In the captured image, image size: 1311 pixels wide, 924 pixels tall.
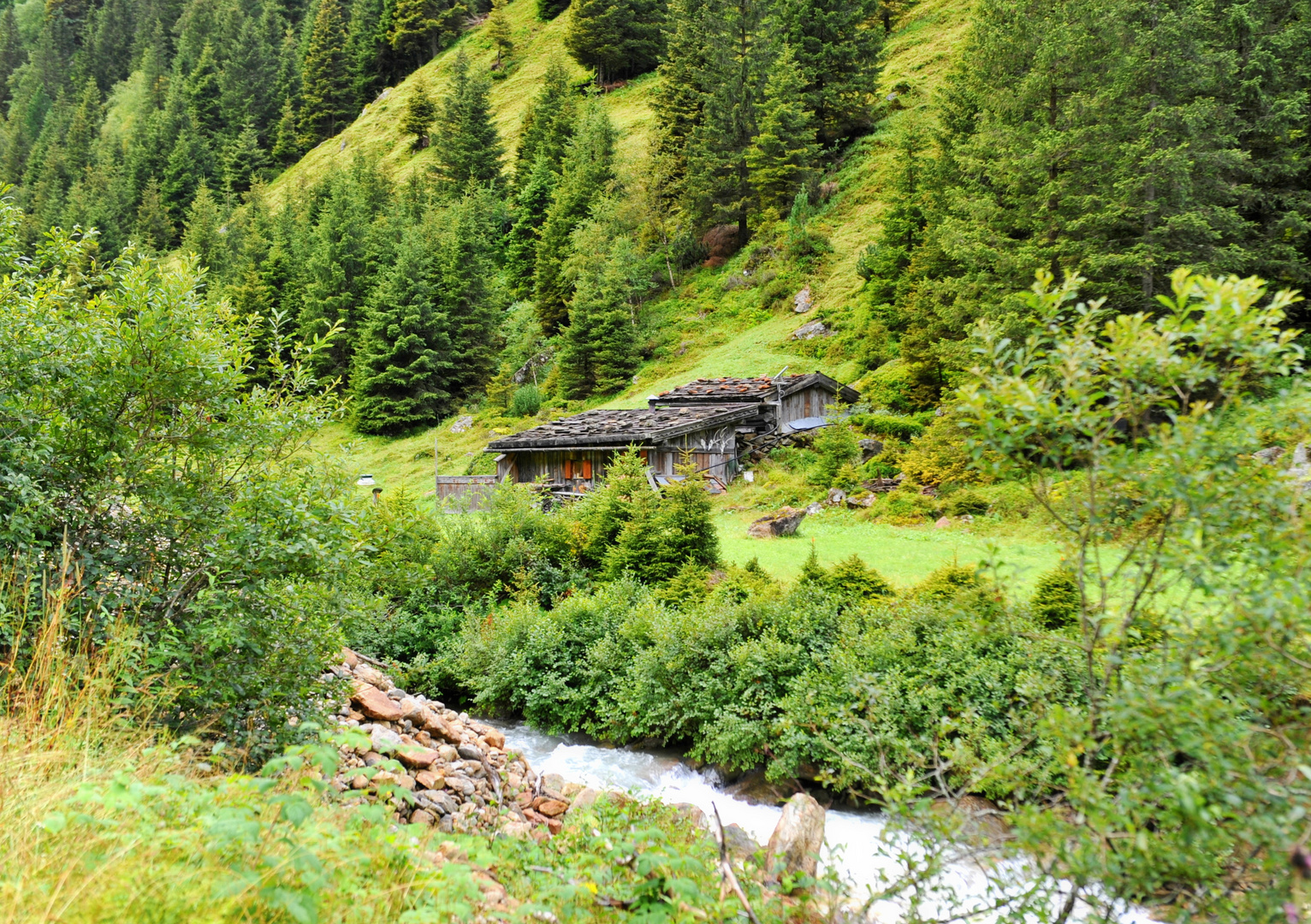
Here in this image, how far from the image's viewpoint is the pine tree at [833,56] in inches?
1666

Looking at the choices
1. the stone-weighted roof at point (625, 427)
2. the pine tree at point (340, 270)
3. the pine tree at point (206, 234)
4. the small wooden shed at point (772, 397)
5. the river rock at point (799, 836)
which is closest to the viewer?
the river rock at point (799, 836)

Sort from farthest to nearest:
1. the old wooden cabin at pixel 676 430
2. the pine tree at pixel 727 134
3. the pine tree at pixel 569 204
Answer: the pine tree at pixel 569 204, the pine tree at pixel 727 134, the old wooden cabin at pixel 676 430

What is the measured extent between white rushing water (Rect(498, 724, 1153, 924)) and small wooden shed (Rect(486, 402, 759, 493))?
9.39 meters

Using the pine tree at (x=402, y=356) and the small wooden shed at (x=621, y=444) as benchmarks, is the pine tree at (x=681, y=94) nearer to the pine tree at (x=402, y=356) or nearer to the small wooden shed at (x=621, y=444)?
the pine tree at (x=402, y=356)

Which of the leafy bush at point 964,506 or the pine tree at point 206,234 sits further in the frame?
the pine tree at point 206,234

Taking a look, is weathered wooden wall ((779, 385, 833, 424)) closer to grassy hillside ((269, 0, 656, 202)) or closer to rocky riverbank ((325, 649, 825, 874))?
rocky riverbank ((325, 649, 825, 874))

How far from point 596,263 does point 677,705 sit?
32.6 meters

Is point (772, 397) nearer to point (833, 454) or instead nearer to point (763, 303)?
point (833, 454)

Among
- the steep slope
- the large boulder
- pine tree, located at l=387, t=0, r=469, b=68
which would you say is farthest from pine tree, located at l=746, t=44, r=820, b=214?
pine tree, located at l=387, t=0, r=469, b=68

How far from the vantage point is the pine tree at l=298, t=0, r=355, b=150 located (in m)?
77.1

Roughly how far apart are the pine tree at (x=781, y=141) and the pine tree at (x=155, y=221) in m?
54.7

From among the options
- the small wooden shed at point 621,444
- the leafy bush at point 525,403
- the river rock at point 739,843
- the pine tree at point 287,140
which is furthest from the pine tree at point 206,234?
the river rock at point 739,843

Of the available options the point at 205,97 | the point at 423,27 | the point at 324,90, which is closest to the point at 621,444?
the point at 324,90

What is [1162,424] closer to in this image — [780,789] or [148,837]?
[148,837]
